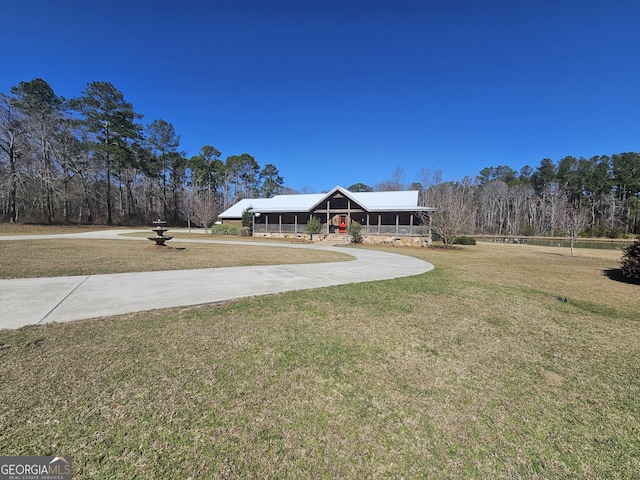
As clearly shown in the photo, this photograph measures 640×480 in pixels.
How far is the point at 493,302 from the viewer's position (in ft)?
20.9

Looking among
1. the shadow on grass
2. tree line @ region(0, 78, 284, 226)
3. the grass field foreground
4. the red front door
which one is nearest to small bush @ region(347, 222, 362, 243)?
the red front door

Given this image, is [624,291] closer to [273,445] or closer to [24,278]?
[273,445]

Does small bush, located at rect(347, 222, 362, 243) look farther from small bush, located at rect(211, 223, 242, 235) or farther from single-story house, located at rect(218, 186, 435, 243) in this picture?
small bush, located at rect(211, 223, 242, 235)

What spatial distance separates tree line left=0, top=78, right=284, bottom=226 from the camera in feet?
92.5

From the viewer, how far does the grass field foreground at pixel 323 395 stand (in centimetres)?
208

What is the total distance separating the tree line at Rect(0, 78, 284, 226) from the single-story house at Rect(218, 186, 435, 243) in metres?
15.1

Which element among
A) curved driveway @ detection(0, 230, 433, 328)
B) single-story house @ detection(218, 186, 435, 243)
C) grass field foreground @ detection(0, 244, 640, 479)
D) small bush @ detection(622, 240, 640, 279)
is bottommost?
grass field foreground @ detection(0, 244, 640, 479)

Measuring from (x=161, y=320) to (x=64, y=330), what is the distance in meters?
1.28

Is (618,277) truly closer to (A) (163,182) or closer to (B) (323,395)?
(B) (323,395)

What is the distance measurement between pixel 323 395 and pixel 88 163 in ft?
153

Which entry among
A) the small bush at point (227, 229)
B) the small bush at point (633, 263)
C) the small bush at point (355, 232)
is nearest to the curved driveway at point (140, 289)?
the small bush at point (633, 263)

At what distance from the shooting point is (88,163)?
36.2 meters

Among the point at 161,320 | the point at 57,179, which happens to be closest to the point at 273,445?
the point at 161,320

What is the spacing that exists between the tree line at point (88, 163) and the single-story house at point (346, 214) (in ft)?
49.7
